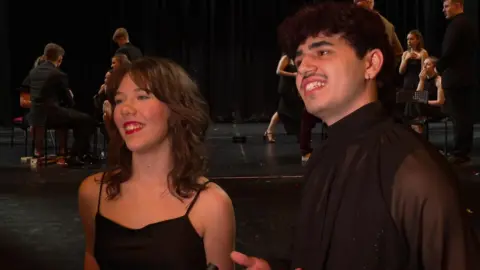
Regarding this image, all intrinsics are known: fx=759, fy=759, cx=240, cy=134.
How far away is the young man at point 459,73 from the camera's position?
6.24m

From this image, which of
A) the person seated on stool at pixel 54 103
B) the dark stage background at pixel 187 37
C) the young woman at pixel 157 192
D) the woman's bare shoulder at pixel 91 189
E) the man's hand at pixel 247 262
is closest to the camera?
the man's hand at pixel 247 262

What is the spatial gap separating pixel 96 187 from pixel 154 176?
180 mm

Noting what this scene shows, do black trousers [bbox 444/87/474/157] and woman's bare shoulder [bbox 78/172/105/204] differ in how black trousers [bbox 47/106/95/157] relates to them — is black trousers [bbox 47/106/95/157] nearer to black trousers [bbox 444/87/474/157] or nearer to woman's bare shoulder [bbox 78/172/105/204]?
black trousers [bbox 444/87/474/157]

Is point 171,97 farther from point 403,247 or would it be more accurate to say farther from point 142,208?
point 403,247

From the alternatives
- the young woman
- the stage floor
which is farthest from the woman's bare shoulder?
the stage floor

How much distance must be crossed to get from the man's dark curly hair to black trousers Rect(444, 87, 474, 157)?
16.7ft

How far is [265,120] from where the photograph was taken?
531 inches

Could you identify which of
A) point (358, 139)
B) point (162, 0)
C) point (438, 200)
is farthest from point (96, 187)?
point (162, 0)

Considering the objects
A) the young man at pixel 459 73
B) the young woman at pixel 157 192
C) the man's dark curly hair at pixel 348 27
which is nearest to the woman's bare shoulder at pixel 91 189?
the young woman at pixel 157 192

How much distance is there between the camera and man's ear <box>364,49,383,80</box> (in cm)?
141

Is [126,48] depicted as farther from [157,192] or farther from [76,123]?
[157,192]

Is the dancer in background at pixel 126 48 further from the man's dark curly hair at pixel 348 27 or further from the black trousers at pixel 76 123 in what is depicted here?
the man's dark curly hair at pixel 348 27

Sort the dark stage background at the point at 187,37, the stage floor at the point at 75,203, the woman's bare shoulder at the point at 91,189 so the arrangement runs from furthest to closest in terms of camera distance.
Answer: the dark stage background at the point at 187,37, the stage floor at the point at 75,203, the woman's bare shoulder at the point at 91,189

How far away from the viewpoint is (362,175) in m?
1.27
